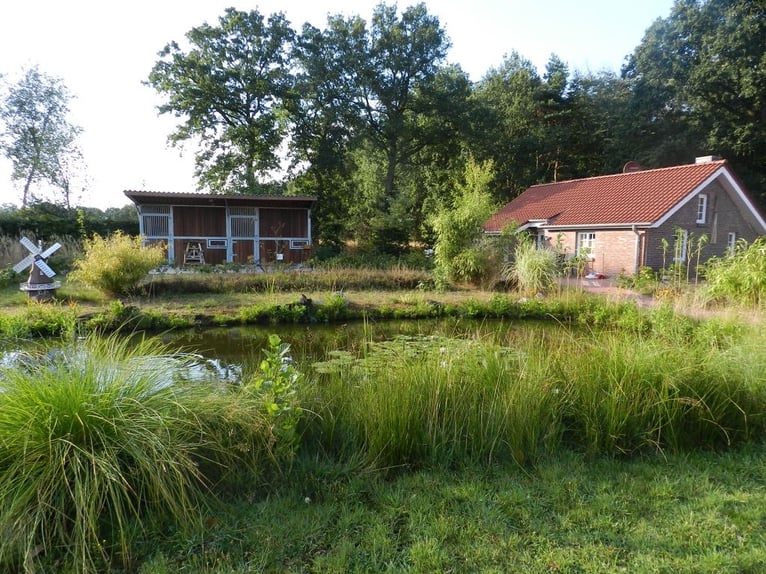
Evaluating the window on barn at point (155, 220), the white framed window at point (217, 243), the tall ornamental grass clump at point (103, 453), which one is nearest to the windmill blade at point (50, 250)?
the window on barn at point (155, 220)

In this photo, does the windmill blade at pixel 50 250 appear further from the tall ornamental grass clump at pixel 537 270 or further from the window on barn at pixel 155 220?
the tall ornamental grass clump at pixel 537 270

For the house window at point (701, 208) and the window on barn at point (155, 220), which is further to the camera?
the window on barn at point (155, 220)

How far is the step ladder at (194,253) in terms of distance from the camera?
17.9 metres

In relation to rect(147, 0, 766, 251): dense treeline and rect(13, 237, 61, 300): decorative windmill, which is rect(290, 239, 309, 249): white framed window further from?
rect(13, 237, 61, 300): decorative windmill

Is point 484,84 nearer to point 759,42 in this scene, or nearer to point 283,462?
point 759,42

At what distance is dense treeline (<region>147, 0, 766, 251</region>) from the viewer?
2272cm

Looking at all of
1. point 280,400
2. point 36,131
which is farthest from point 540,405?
point 36,131

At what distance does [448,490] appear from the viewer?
2520 millimetres

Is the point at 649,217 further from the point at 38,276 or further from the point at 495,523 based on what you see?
the point at 38,276

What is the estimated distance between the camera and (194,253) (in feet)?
59.0

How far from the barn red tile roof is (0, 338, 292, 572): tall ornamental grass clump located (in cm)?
1578

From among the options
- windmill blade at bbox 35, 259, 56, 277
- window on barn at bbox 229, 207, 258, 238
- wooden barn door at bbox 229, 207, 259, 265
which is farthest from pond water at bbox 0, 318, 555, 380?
window on barn at bbox 229, 207, 258, 238

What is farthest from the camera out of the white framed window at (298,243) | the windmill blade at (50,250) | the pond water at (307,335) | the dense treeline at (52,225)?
the white framed window at (298,243)

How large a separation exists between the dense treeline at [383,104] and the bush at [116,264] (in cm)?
1163
